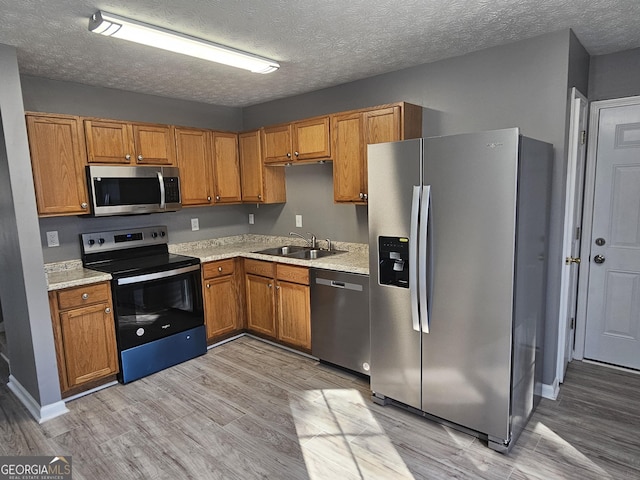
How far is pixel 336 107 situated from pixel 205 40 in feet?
5.21

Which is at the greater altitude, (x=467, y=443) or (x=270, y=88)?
(x=270, y=88)

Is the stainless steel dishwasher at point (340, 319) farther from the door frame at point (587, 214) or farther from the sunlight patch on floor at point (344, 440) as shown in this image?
the door frame at point (587, 214)

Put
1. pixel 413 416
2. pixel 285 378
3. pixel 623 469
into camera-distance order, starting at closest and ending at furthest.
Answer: pixel 623 469 < pixel 413 416 < pixel 285 378

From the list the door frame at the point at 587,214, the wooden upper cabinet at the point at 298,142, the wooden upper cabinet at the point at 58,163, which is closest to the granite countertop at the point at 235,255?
the wooden upper cabinet at the point at 58,163

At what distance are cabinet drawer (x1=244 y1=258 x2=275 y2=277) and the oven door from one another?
1.67 feet

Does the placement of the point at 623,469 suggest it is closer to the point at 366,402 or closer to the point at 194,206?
the point at 366,402

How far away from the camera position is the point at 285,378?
3275 millimetres

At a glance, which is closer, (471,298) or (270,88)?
→ (471,298)

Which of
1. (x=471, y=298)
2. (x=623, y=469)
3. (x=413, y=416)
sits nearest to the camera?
(x=623, y=469)

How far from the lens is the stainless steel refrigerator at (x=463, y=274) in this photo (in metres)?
2.18

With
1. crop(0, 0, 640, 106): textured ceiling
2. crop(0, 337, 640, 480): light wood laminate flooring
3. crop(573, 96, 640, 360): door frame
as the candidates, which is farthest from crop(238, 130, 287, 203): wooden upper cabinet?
crop(573, 96, 640, 360): door frame

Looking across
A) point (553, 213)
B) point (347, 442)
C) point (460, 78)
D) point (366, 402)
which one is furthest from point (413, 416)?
point (460, 78)

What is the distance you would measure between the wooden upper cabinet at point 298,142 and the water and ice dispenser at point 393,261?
1.27m

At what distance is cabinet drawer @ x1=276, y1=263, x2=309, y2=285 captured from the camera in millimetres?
3463
